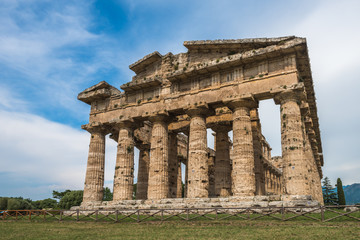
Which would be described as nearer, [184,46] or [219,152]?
[184,46]

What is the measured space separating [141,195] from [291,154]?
16328 mm

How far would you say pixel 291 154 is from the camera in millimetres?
19219

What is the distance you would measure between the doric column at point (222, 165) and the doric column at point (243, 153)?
21.2 ft

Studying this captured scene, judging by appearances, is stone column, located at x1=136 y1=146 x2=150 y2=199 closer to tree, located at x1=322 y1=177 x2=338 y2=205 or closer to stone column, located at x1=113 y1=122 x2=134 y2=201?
stone column, located at x1=113 y1=122 x2=134 y2=201

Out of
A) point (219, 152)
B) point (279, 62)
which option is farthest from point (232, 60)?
point (219, 152)

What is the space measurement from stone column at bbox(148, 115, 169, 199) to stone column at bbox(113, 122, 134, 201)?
2.28 meters

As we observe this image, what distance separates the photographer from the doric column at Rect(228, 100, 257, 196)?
19.8 metres

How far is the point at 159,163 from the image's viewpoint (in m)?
23.9

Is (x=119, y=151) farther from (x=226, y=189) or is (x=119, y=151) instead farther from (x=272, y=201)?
(x=272, y=201)

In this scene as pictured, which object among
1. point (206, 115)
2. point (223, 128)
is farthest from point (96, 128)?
point (223, 128)

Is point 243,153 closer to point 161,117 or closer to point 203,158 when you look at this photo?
point 203,158

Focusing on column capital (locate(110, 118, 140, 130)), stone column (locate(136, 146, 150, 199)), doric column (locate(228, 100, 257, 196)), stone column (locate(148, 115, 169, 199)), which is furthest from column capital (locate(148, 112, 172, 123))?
stone column (locate(136, 146, 150, 199))

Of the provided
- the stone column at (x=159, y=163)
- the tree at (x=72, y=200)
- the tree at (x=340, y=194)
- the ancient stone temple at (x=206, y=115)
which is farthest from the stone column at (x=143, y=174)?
the tree at (x=340, y=194)

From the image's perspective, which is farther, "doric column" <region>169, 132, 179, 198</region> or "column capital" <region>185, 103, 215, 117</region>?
"doric column" <region>169, 132, 179, 198</region>
